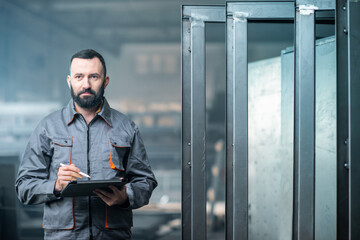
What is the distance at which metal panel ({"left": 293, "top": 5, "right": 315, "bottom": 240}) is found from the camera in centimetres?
179

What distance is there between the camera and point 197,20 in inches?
74.7

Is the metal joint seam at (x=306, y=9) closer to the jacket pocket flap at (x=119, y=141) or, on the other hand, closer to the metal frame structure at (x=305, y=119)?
the metal frame structure at (x=305, y=119)

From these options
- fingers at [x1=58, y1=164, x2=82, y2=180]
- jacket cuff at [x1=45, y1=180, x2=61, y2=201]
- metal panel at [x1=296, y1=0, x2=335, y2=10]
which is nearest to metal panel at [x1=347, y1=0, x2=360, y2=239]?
metal panel at [x1=296, y1=0, x2=335, y2=10]

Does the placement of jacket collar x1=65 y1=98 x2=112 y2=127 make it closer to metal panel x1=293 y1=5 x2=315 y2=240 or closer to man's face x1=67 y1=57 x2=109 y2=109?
man's face x1=67 y1=57 x2=109 y2=109

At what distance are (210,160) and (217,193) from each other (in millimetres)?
262

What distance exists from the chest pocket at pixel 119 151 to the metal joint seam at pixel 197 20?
2.29 ft

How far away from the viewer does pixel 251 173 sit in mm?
2553

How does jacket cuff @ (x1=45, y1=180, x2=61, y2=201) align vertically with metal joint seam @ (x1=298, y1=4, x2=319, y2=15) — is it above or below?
below

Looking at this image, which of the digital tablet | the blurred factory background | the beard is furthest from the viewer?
the blurred factory background

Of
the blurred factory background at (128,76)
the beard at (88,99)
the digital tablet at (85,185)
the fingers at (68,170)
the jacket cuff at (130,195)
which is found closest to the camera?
the digital tablet at (85,185)

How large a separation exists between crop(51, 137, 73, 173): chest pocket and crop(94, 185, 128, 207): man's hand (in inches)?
9.1

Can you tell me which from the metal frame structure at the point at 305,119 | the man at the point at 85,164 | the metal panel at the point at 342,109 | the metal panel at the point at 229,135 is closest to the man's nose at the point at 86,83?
the man at the point at 85,164

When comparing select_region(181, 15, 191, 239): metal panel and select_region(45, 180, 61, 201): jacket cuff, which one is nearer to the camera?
select_region(45, 180, 61, 201): jacket cuff

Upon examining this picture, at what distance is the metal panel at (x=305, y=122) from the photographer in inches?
70.6
